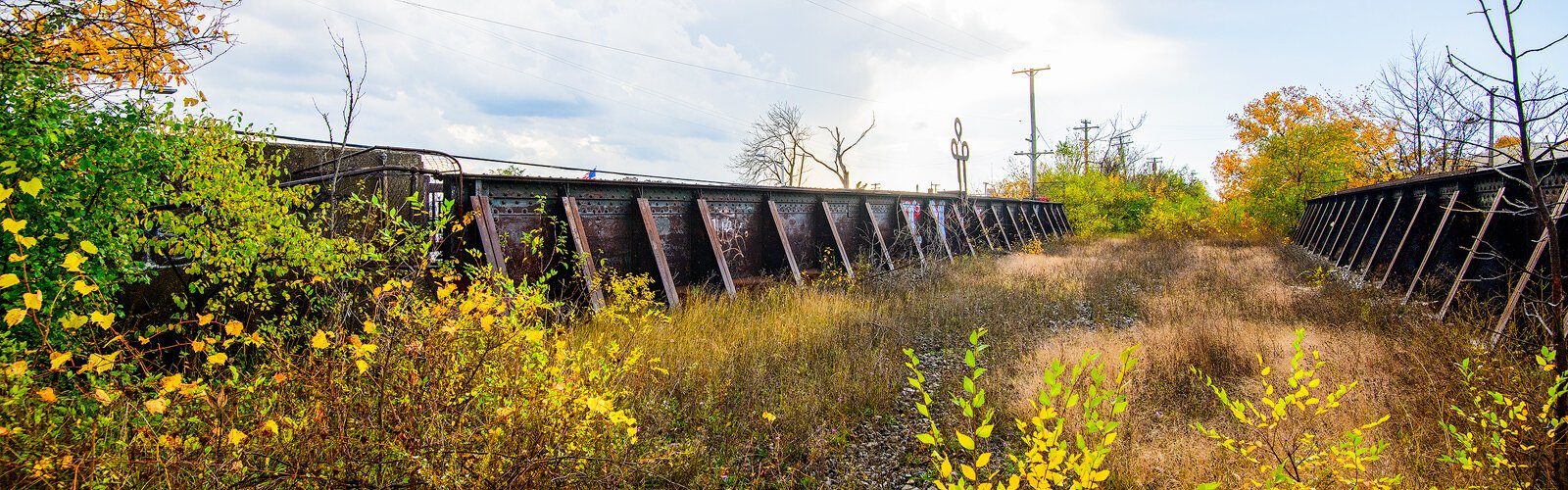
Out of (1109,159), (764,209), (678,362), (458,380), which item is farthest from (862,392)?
(1109,159)

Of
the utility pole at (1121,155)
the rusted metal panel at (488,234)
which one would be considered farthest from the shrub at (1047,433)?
the utility pole at (1121,155)

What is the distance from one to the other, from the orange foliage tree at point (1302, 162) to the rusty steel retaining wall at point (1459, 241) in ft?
37.1

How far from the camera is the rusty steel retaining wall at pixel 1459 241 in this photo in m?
5.07

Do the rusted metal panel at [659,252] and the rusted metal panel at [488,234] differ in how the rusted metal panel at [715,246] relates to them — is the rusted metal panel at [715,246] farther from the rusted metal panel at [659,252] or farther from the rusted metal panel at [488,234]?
the rusted metal panel at [488,234]

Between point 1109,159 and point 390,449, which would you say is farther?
point 1109,159

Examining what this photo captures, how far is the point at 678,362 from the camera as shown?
4.65 m

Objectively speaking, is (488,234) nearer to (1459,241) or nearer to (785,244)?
(785,244)

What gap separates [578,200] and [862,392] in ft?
12.7

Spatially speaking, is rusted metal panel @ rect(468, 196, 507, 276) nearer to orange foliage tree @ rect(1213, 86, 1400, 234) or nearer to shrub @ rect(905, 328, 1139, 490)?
shrub @ rect(905, 328, 1139, 490)

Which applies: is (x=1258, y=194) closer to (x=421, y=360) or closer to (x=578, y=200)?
(x=578, y=200)

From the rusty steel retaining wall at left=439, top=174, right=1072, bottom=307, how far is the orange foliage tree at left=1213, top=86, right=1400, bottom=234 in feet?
58.2

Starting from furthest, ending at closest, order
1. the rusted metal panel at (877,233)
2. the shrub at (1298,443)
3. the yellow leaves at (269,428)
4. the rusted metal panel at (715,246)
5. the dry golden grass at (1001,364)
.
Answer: the rusted metal panel at (877,233)
the rusted metal panel at (715,246)
the dry golden grass at (1001,364)
the shrub at (1298,443)
the yellow leaves at (269,428)

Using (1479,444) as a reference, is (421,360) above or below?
above

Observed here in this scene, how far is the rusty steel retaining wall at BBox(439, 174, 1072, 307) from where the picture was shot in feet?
19.5
